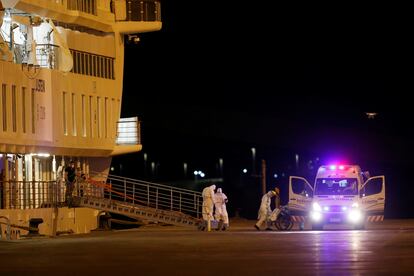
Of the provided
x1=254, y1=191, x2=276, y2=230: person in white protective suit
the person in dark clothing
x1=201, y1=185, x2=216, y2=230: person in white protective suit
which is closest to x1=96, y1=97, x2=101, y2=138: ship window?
the person in dark clothing

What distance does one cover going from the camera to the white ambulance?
130 ft

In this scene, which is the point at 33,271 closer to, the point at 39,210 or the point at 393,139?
the point at 39,210

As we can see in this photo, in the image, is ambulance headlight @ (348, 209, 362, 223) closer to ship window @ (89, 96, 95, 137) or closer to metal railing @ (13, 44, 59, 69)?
metal railing @ (13, 44, 59, 69)

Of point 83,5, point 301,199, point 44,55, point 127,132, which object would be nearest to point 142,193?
point 127,132

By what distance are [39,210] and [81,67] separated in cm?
911

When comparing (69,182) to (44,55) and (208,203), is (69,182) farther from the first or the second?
(208,203)

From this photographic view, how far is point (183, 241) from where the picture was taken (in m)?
29.3

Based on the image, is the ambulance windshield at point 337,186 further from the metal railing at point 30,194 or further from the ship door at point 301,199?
the metal railing at point 30,194

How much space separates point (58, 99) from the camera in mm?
44875

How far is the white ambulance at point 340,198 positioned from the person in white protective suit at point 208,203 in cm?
309

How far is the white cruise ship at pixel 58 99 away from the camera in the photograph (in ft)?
137

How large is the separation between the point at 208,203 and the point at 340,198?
5.14 m

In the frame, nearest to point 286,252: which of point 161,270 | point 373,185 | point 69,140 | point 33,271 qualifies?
point 161,270

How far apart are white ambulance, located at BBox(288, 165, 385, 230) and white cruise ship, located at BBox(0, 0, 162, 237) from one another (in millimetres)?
10001
